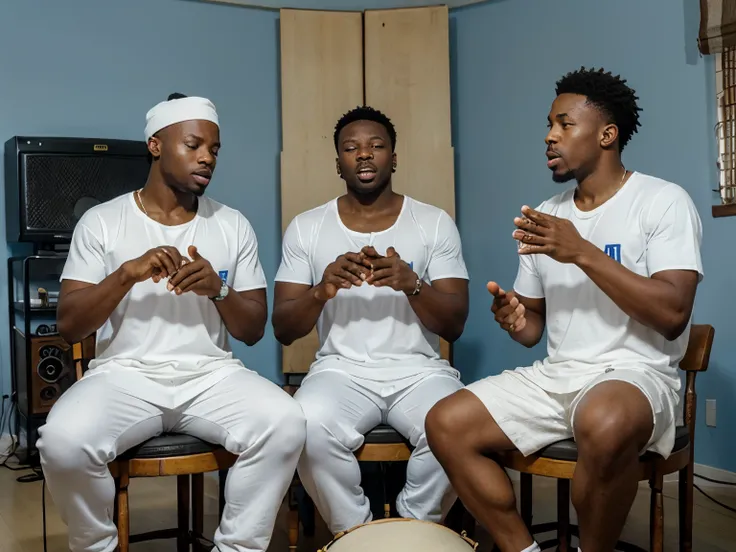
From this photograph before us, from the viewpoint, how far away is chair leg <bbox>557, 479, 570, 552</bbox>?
2.24m

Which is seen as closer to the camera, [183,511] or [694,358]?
[694,358]

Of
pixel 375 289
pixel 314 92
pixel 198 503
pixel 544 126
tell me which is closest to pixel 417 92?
pixel 314 92

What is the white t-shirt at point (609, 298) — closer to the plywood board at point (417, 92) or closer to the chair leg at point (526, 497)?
the chair leg at point (526, 497)

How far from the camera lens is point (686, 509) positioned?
2.38 metres

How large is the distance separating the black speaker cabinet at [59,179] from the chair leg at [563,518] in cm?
233

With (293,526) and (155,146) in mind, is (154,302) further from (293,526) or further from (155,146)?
(293,526)

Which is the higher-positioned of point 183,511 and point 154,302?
point 154,302

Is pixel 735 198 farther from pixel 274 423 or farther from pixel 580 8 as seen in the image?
pixel 274 423

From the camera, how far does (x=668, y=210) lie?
1.99 m

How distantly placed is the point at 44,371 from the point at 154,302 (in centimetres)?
168

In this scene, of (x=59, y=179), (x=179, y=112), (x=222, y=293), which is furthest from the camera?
(x=59, y=179)

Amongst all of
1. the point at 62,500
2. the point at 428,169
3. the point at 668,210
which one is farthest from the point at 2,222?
the point at 668,210

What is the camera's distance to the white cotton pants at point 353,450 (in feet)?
7.04

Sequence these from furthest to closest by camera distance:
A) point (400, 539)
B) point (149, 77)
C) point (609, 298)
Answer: point (149, 77) < point (609, 298) < point (400, 539)
